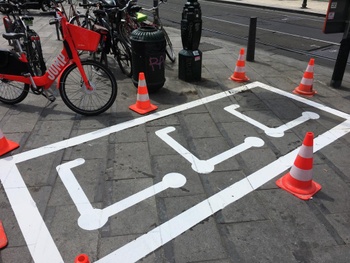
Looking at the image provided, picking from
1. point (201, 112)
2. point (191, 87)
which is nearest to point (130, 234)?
point (201, 112)

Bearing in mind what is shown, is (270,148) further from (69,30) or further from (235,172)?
(69,30)

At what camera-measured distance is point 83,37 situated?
419 centimetres

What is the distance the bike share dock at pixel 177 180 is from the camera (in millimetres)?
2500

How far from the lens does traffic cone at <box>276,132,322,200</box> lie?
9.79 ft

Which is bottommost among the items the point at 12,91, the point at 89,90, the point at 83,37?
the point at 12,91

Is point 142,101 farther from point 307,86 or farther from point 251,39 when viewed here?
point 251,39

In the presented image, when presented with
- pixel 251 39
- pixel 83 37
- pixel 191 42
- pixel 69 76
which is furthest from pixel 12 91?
pixel 251 39

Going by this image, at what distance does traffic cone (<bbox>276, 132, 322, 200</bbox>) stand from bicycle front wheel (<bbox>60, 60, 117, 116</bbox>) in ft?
8.66

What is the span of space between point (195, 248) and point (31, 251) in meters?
1.28

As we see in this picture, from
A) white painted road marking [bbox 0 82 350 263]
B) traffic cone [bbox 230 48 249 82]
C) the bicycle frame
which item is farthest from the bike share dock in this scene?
traffic cone [bbox 230 48 249 82]

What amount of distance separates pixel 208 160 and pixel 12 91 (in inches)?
130

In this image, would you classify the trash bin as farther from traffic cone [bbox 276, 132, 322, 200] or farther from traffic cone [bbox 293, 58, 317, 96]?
traffic cone [bbox 276, 132, 322, 200]

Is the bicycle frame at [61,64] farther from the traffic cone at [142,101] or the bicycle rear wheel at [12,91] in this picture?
the traffic cone at [142,101]

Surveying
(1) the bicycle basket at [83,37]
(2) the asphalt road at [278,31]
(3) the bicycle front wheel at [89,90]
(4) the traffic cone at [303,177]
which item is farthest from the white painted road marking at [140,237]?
(2) the asphalt road at [278,31]
